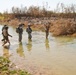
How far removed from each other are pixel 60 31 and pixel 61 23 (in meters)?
2.13

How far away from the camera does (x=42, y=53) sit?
15.5 metres

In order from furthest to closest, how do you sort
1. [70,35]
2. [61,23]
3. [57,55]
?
[61,23]
[70,35]
[57,55]

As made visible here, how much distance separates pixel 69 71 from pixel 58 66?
1032mm

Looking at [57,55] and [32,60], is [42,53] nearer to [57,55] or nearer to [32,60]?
[57,55]

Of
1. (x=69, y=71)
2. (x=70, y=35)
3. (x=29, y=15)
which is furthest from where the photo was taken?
(x=29, y=15)

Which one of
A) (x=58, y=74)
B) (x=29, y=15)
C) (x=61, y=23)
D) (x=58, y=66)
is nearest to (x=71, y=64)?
(x=58, y=66)

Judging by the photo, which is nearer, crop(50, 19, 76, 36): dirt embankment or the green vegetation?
the green vegetation

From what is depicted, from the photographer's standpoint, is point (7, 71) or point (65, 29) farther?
point (65, 29)

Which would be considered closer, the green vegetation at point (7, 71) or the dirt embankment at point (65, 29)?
the green vegetation at point (7, 71)

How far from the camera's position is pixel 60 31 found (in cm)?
2667

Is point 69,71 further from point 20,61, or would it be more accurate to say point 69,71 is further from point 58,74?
point 20,61

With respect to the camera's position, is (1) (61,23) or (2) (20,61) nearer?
(2) (20,61)

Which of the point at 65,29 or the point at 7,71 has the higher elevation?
the point at 65,29

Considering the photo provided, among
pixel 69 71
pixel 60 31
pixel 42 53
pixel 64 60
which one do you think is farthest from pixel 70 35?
pixel 69 71
